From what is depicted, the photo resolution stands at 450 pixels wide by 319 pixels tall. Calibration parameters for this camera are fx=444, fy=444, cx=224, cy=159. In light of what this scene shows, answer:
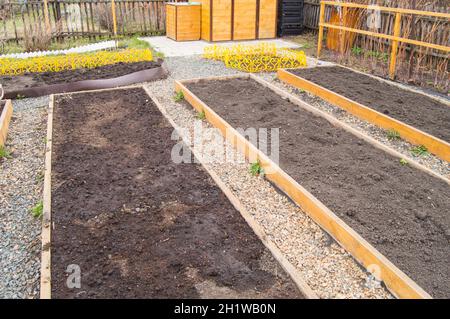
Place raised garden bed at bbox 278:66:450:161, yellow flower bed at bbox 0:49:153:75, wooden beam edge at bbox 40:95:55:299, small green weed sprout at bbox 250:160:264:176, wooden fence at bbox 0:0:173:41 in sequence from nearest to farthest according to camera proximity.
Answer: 1. wooden beam edge at bbox 40:95:55:299
2. small green weed sprout at bbox 250:160:264:176
3. raised garden bed at bbox 278:66:450:161
4. yellow flower bed at bbox 0:49:153:75
5. wooden fence at bbox 0:0:173:41

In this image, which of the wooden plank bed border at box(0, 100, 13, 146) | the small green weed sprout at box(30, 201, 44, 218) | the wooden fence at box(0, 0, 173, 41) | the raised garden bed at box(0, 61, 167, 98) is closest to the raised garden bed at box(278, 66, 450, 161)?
the raised garden bed at box(0, 61, 167, 98)

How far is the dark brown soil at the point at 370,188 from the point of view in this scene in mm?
3590

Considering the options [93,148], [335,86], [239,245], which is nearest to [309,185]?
[239,245]

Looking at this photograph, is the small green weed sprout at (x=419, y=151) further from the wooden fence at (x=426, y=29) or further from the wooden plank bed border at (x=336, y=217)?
the wooden fence at (x=426, y=29)

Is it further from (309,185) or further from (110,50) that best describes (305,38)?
(309,185)

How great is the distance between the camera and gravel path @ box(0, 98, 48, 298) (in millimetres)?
3482

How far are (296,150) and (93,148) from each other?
252cm

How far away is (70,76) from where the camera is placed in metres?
8.51

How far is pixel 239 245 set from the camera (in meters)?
3.67

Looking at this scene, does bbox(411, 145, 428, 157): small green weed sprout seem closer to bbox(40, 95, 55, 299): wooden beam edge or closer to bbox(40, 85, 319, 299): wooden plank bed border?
bbox(40, 85, 319, 299): wooden plank bed border

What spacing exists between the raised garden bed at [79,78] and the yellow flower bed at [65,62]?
1.08 ft

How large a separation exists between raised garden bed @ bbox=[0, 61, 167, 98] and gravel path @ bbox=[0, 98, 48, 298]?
83 cm

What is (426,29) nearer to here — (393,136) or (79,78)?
(393,136)

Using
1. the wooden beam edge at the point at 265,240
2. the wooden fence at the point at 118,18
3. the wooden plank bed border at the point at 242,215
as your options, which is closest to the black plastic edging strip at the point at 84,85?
the wooden plank bed border at the point at 242,215
